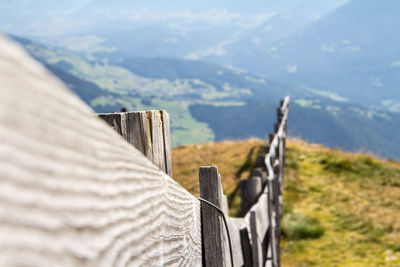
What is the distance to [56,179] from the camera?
13.2 inches

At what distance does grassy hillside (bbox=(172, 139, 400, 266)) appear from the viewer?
5609 mm

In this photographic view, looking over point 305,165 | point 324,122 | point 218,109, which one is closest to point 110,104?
point 218,109

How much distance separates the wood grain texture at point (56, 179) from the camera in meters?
0.29

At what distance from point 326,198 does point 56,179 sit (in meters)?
8.25

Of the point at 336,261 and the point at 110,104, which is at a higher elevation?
the point at 110,104

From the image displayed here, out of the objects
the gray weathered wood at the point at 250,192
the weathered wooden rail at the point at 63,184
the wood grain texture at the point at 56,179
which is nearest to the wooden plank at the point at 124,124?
the weathered wooden rail at the point at 63,184

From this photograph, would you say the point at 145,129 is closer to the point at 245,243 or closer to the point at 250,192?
the point at 245,243

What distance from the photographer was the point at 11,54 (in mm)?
304

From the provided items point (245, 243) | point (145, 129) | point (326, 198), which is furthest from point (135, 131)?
point (326, 198)

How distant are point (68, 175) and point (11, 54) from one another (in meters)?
0.12

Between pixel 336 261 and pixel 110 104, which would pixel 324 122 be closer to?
pixel 110 104

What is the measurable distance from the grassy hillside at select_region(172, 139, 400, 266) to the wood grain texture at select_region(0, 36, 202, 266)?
464 cm

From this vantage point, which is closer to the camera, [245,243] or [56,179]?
[56,179]

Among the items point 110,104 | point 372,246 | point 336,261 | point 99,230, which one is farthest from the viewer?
point 110,104
